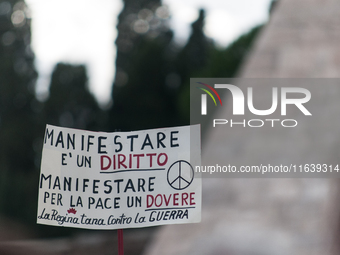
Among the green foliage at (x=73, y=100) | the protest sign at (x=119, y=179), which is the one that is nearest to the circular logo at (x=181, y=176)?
the protest sign at (x=119, y=179)

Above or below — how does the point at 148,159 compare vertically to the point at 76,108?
below

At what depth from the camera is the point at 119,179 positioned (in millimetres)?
2549

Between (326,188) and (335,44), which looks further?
(335,44)

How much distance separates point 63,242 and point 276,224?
9070mm

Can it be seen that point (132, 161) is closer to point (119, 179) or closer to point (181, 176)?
A: point (119, 179)

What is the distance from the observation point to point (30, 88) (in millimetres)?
20656

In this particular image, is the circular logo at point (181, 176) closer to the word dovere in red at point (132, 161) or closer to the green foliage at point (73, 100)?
the word dovere in red at point (132, 161)

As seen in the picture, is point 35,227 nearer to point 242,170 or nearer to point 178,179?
point 242,170

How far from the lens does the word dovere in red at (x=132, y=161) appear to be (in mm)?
2551

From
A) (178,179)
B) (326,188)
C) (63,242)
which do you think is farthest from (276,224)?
(63,242)

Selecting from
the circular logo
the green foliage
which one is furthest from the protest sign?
the green foliage

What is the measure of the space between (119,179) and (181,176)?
1.19ft

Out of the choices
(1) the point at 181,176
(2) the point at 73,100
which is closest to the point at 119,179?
→ (1) the point at 181,176

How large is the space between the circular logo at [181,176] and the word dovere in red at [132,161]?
3.1 inches
